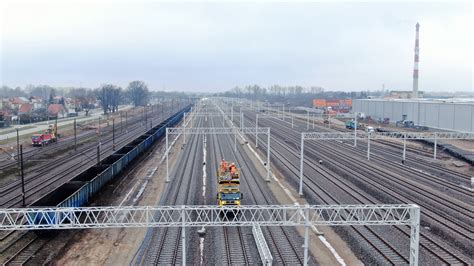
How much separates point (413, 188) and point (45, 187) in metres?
36.4

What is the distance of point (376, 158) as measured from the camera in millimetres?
60938

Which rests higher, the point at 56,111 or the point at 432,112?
the point at 432,112

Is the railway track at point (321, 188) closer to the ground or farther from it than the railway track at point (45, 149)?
closer to the ground

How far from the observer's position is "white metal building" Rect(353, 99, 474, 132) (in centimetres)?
7990

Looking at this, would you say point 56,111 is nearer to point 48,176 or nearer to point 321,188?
point 48,176

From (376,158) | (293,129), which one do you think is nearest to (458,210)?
(376,158)

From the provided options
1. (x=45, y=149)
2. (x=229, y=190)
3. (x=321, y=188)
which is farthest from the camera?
(x=45, y=149)

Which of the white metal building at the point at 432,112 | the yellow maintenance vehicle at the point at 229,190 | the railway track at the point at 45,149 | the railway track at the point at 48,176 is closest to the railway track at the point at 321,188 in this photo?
the yellow maintenance vehicle at the point at 229,190

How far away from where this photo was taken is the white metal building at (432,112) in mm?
79900

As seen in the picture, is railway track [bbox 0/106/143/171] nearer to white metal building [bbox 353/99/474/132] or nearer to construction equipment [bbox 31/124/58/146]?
construction equipment [bbox 31/124/58/146]

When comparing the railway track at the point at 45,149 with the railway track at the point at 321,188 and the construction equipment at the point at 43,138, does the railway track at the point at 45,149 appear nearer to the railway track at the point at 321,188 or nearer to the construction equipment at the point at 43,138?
the construction equipment at the point at 43,138

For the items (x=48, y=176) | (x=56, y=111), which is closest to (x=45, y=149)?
(x=48, y=176)

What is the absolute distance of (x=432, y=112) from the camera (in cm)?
9181

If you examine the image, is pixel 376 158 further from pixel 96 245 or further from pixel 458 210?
pixel 96 245
